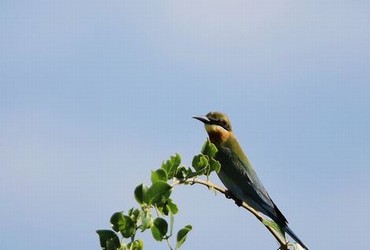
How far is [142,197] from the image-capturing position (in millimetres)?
1751

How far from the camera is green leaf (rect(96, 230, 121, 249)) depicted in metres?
1.67

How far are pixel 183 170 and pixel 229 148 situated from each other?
3.34 m

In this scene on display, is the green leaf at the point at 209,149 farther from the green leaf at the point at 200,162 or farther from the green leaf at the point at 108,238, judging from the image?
the green leaf at the point at 108,238

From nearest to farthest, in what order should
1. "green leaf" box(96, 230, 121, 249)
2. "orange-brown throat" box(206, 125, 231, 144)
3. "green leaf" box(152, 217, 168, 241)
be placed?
"green leaf" box(96, 230, 121, 249), "green leaf" box(152, 217, 168, 241), "orange-brown throat" box(206, 125, 231, 144)

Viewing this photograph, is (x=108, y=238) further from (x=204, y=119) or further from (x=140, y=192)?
(x=204, y=119)

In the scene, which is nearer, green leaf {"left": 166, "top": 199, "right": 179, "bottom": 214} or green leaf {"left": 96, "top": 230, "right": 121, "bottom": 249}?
green leaf {"left": 96, "top": 230, "right": 121, "bottom": 249}

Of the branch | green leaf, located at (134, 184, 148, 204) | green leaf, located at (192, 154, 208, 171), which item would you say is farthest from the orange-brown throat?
green leaf, located at (134, 184, 148, 204)

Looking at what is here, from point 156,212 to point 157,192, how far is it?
0.08 metres

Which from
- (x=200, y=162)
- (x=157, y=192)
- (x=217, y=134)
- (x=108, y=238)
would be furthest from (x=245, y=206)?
(x=217, y=134)

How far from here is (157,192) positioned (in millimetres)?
1745

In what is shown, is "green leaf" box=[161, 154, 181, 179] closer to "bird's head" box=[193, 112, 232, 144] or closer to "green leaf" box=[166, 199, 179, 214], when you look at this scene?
"green leaf" box=[166, 199, 179, 214]

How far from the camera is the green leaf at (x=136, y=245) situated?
5.51 feet

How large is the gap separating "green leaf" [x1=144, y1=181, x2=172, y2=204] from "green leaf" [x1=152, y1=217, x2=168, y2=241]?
0.18 feet

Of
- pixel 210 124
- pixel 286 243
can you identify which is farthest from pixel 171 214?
pixel 210 124
